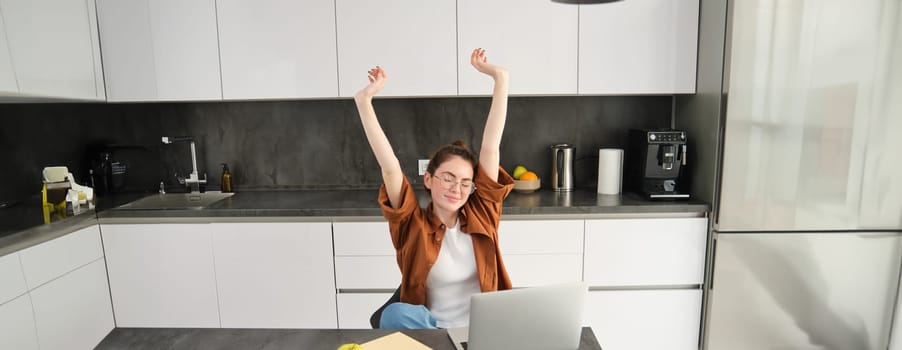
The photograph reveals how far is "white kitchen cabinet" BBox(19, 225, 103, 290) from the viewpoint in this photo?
1923 millimetres

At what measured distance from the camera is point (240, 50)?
2.44 m

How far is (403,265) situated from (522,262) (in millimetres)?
952

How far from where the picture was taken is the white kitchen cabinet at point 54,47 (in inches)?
77.8

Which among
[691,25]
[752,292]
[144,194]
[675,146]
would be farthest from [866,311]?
[144,194]

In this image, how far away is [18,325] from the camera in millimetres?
1878

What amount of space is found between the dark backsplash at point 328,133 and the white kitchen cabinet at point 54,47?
48 cm

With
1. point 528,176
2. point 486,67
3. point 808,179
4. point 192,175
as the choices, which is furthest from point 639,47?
point 192,175

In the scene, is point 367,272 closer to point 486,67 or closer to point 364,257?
point 364,257

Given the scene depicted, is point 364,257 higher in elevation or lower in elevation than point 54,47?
lower

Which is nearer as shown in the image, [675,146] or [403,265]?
[403,265]

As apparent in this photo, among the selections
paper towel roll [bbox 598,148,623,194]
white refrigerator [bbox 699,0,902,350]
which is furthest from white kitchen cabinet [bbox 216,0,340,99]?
white refrigerator [bbox 699,0,902,350]

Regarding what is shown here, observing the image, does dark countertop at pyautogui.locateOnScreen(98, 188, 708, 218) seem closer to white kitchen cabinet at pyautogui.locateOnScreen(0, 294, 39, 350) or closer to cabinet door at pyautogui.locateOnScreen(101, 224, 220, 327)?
cabinet door at pyautogui.locateOnScreen(101, 224, 220, 327)

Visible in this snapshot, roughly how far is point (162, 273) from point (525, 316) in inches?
83.7

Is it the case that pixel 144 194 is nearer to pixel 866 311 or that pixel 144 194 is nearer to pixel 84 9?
pixel 84 9
